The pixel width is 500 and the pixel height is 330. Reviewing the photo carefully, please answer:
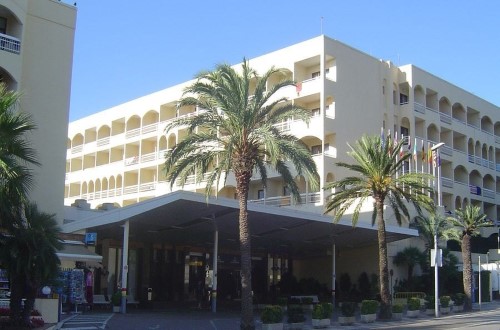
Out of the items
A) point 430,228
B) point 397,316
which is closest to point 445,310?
point 397,316

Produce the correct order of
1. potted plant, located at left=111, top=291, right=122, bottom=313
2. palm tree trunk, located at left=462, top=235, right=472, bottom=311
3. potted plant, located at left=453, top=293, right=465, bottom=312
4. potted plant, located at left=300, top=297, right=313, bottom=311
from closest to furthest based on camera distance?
potted plant, located at left=111, top=291, right=122, bottom=313 < potted plant, located at left=300, top=297, right=313, bottom=311 < potted plant, located at left=453, top=293, right=465, bottom=312 < palm tree trunk, located at left=462, top=235, right=472, bottom=311

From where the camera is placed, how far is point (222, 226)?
35750 millimetres

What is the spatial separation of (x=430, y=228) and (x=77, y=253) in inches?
995

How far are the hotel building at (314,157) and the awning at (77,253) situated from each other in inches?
41.8

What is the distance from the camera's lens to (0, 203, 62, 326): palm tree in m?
19.5

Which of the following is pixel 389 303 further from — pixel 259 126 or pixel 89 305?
pixel 89 305

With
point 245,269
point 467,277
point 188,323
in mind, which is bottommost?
point 188,323

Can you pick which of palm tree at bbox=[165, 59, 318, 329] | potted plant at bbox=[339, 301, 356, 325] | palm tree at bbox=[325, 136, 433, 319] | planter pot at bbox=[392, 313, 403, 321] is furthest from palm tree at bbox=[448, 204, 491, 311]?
palm tree at bbox=[165, 59, 318, 329]

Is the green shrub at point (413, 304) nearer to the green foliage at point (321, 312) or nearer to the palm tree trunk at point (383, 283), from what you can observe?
the palm tree trunk at point (383, 283)

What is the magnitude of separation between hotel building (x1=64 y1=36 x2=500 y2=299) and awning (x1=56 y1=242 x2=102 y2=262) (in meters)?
1.06

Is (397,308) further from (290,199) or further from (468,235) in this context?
(290,199)

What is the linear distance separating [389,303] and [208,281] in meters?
17.6

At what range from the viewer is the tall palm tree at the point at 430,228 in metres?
42.9

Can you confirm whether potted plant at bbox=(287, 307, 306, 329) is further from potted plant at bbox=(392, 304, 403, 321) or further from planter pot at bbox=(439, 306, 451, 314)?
planter pot at bbox=(439, 306, 451, 314)
